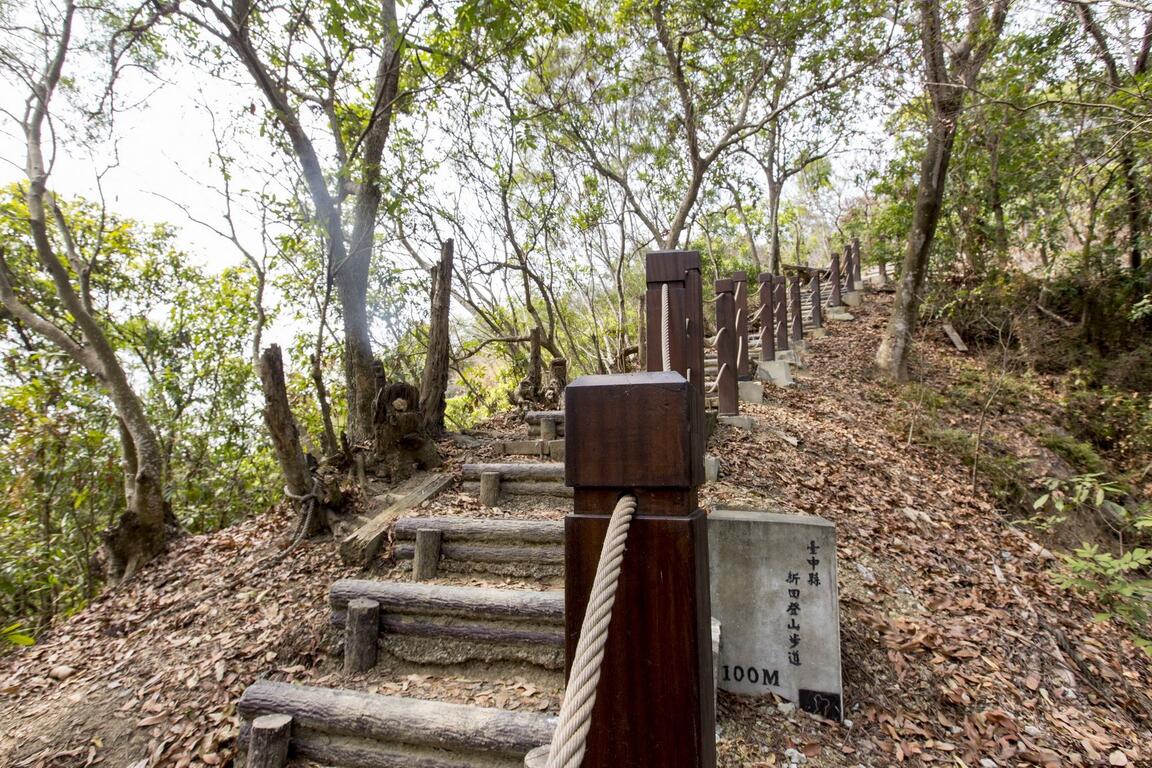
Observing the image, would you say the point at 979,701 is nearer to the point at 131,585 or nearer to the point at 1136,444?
the point at 131,585

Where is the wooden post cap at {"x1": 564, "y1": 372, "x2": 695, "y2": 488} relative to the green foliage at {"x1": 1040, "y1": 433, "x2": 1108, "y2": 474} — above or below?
above

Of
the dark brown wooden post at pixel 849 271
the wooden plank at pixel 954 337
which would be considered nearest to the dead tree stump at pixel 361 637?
the wooden plank at pixel 954 337

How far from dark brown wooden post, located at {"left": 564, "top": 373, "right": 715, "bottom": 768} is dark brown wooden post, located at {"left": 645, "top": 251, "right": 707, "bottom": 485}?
2.67 m

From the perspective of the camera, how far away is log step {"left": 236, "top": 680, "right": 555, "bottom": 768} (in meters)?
2.16

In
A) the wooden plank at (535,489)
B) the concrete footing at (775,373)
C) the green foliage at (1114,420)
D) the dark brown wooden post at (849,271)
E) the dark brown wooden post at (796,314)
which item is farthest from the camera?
the dark brown wooden post at (849,271)

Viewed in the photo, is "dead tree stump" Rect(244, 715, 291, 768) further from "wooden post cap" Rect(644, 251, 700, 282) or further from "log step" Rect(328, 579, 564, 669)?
"wooden post cap" Rect(644, 251, 700, 282)

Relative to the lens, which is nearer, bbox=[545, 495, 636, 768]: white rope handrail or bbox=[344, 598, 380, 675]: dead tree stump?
bbox=[545, 495, 636, 768]: white rope handrail

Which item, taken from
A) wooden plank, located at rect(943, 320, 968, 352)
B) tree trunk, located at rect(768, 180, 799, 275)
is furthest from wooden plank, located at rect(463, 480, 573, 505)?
tree trunk, located at rect(768, 180, 799, 275)

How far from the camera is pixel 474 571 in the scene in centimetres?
334

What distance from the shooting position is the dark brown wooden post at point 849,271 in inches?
573

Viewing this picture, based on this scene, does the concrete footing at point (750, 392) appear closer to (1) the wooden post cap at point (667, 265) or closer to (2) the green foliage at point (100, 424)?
(1) the wooden post cap at point (667, 265)

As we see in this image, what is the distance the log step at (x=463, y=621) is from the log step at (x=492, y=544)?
38 centimetres

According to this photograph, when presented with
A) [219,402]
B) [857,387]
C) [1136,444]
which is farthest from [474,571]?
[1136,444]

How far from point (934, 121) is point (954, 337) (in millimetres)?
4422
